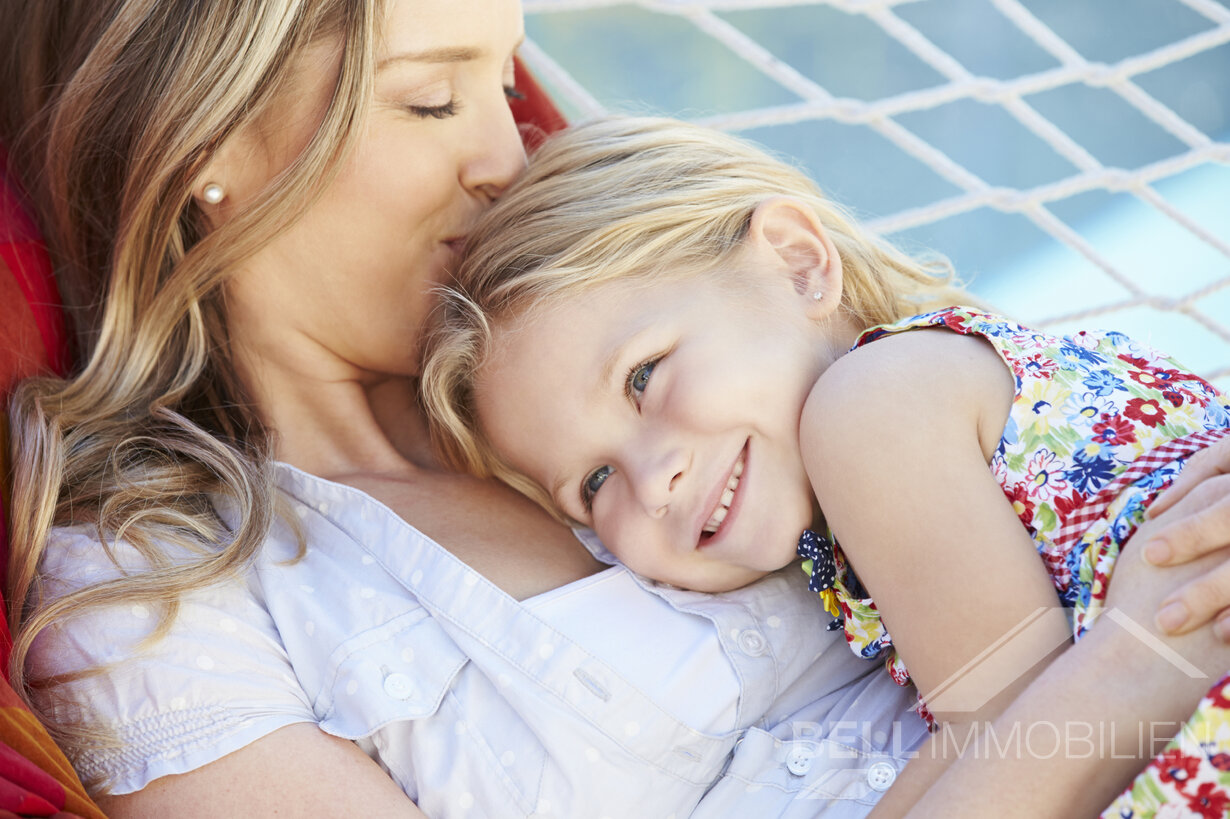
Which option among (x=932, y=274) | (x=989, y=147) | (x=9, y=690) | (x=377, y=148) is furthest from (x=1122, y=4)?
(x=9, y=690)

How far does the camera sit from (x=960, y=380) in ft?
2.87

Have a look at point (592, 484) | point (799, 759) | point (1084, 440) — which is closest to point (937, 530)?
point (1084, 440)

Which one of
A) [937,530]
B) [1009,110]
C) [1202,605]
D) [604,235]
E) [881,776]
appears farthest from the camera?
[1009,110]


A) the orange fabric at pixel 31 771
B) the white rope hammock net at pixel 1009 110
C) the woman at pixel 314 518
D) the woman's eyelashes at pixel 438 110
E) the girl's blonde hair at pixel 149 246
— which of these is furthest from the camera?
the white rope hammock net at pixel 1009 110

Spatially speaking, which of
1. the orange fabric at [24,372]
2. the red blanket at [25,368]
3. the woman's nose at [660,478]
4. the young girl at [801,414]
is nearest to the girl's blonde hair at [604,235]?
the young girl at [801,414]

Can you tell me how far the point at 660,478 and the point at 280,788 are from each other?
0.38 metres

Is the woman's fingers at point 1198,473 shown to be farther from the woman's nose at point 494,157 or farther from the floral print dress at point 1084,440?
the woman's nose at point 494,157

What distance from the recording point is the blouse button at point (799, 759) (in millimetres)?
914

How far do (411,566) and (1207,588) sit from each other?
24.5 inches

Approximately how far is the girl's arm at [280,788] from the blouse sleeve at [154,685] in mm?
10

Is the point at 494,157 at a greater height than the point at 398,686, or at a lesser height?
greater

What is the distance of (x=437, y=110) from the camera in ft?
3.72

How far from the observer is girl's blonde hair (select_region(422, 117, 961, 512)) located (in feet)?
3.44

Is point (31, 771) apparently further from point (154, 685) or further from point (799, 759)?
point (799, 759)
